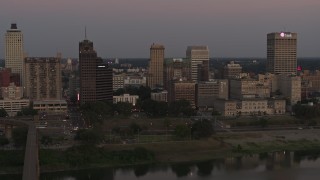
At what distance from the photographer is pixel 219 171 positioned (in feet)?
50.7

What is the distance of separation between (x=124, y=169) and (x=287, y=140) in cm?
680

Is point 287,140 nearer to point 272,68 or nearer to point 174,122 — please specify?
point 174,122

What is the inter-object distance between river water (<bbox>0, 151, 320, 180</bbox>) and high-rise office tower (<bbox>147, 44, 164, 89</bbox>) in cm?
2443

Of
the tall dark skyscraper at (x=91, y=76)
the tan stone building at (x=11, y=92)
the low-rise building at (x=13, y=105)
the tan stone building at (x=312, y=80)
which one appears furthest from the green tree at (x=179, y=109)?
the tan stone building at (x=312, y=80)

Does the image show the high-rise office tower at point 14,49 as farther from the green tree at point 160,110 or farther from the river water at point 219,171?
the river water at point 219,171

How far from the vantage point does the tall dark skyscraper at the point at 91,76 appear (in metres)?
27.4

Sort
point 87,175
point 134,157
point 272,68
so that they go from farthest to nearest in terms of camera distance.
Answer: point 272,68
point 134,157
point 87,175

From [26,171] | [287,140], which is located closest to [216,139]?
[287,140]

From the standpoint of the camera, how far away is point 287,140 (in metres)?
19.8

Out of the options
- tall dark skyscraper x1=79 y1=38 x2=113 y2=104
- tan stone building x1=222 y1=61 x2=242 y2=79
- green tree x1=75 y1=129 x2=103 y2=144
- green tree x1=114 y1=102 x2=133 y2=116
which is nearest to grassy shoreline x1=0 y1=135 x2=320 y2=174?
green tree x1=75 y1=129 x2=103 y2=144

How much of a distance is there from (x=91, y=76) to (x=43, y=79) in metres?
3.95

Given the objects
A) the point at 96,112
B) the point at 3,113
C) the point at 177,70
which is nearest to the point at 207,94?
the point at 96,112

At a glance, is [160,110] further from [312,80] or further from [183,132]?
[312,80]

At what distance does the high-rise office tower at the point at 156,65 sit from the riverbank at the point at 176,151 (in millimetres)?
20631
